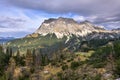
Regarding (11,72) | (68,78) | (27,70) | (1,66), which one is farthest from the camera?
(1,66)

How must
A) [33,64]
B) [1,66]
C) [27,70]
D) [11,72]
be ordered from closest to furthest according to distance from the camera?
[11,72] < [27,70] < [1,66] < [33,64]

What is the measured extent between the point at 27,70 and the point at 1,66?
20.6m

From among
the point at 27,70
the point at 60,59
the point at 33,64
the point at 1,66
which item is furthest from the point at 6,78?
the point at 60,59

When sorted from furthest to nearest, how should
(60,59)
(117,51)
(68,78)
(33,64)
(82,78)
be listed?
(60,59), (33,64), (117,51), (68,78), (82,78)

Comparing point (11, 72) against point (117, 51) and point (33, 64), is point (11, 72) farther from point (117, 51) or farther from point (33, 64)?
point (117, 51)

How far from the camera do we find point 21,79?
127 metres

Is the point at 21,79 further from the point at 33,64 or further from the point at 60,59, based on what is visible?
the point at 60,59

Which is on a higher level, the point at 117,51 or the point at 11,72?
the point at 117,51

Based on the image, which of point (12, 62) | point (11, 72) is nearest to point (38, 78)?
point (11, 72)

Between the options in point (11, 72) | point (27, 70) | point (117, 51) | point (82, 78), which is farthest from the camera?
point (27, 70)

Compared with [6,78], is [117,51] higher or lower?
higher

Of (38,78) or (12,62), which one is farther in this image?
(12,62)

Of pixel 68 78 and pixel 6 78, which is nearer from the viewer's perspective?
pixel 68 78

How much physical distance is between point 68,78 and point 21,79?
1648 inches
